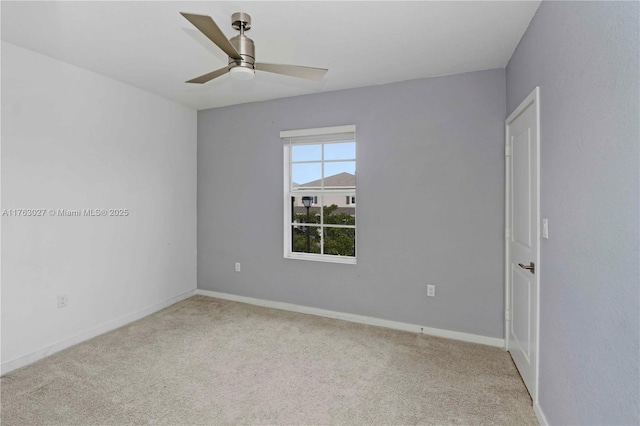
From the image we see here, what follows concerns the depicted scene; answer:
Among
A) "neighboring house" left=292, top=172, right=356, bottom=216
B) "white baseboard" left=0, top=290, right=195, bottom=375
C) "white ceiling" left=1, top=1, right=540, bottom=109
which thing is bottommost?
"white baseboard" left=0, top=290, right=195, bottom=375

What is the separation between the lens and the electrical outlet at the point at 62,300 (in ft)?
9.45

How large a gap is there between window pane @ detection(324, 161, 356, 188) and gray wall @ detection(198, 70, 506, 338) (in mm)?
169

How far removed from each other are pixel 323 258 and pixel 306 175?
102 cm

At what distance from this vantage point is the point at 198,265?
4.45 metres

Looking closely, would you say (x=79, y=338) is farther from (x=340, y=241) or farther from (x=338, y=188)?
(x=338, y=188)

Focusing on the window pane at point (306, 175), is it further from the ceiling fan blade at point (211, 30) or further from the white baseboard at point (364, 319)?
the ceiling fan blade at point (211, 30)

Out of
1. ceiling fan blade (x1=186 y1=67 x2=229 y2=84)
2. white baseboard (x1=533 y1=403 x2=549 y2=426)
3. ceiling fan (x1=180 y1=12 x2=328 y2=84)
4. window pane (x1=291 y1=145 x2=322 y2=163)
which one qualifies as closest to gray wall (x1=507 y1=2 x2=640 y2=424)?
white baseboard (x1=533 y1=403 x2=549 y2=426)

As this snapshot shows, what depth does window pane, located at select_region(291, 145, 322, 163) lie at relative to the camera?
3.81 metres

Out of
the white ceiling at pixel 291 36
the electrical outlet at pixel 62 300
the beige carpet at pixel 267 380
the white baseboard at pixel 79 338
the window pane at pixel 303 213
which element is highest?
the white ceiling at pixel 291 36

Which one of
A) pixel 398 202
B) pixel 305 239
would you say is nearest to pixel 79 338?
pixel 305 239

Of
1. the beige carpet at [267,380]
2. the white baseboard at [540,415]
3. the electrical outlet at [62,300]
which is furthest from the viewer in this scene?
the electrical outlet at [62,300]

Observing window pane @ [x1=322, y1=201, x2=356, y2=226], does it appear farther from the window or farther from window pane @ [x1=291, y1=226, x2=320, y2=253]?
window pane @ [x1=291, y1=226, x2=320, y2=253]

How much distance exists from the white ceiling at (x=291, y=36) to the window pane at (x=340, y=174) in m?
0.89

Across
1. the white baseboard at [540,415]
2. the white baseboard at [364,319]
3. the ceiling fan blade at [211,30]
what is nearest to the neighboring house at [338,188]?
the white baseboard at [364,319]
